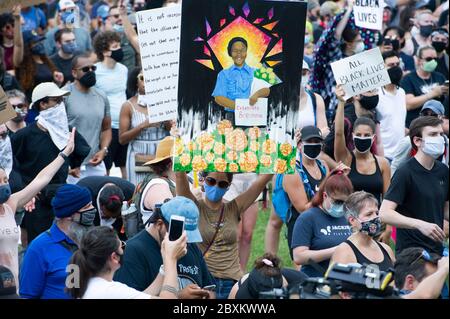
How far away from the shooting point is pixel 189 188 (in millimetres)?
8758

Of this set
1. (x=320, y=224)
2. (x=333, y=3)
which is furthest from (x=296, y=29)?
(x=333, y=3)

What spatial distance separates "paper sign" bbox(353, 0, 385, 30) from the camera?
12.7 m

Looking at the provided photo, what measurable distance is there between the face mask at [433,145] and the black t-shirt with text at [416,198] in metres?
0.14

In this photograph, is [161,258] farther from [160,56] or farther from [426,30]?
[426,30]

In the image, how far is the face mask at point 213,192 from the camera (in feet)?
28.9

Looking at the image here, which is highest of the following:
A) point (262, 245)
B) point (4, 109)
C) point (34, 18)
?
point (4, 109)

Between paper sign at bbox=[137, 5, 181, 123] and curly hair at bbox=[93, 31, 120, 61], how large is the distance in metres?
5.31

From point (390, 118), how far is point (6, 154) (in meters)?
4.73

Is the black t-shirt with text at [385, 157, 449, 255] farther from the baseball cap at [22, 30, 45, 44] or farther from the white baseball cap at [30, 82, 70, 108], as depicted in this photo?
the baseball cap at [22, 30, 45, 44]

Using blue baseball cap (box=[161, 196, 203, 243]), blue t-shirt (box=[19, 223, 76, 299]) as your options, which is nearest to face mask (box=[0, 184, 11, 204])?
blue t-shirt (box=[19, 223, 76, 299])

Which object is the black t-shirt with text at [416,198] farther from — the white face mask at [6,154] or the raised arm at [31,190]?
the white face mask at [6,154]

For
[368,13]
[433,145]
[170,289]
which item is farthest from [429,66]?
[170,289]
